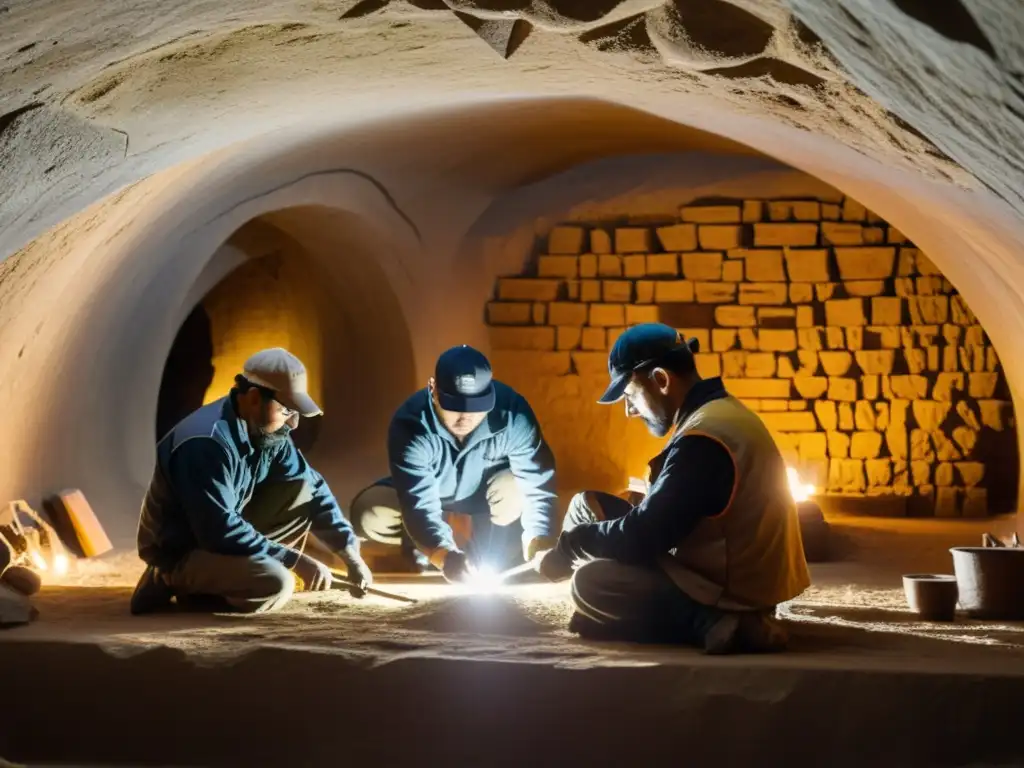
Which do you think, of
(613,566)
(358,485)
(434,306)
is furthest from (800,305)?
(613,566)

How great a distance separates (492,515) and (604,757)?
2205 millimetres

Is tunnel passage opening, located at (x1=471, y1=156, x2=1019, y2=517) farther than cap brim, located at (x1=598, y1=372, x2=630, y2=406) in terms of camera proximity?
Yes

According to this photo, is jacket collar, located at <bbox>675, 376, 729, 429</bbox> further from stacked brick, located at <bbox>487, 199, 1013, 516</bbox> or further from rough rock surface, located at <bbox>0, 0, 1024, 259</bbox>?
stacked brick, located at <bbox>487, 199, 1013, 516</bbox>

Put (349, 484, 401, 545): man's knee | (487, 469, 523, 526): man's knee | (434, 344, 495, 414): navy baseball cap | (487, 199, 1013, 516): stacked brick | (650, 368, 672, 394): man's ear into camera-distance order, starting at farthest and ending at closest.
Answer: (487, 199, 1013, 516): stacked brick < (349, 484, 401, 545): man's knee < (487, 469, 523, 526): man's knee < (434, 344, 495, 414): navy baseball cap < (650, 368, 672, 394): man's ear

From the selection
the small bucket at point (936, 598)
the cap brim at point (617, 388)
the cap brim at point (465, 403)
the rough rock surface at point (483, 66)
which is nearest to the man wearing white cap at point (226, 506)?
the cap brim at point (465, 403)

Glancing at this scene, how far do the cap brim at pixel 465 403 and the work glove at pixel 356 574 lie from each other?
2.26ft

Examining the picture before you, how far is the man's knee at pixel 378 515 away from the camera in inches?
218

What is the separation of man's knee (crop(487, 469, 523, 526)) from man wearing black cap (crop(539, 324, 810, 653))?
1512mm

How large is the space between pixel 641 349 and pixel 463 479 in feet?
5.73

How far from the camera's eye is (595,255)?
26.7ft

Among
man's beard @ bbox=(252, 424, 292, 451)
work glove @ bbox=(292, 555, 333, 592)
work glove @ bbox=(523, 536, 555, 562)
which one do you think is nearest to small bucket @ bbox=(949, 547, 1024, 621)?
work glove @ bbox=(523, 536, 555, 562)

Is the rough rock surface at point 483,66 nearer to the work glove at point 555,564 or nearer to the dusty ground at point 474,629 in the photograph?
the dusty ground at point 474,629

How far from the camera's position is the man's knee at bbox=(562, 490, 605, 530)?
4176 mm

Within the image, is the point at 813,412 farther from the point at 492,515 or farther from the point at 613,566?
the point at 613,566
